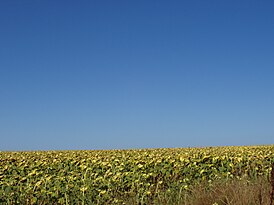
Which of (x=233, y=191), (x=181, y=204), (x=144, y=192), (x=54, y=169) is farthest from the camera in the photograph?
(x=54, y=169)

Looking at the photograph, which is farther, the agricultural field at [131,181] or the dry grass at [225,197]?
the agricultural field at [131,181]

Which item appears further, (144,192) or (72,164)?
(72,164)

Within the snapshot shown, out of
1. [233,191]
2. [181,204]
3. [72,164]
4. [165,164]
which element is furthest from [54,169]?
[233,191]

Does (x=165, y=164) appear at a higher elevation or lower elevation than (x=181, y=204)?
higher

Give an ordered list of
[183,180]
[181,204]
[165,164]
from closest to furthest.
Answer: [181,204] < [183,180] < [165,164]

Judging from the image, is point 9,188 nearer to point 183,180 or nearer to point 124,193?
point 124,193

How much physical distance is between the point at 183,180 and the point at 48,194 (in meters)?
3.45

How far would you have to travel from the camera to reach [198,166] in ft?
37.2

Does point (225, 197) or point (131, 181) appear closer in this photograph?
point (225, 197)

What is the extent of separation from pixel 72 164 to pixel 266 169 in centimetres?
559

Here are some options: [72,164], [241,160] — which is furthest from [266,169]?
[72,164]

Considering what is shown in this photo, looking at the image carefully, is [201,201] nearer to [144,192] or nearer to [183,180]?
[144,192]

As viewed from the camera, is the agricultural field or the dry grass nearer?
the dry grass

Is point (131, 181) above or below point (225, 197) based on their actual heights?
above
